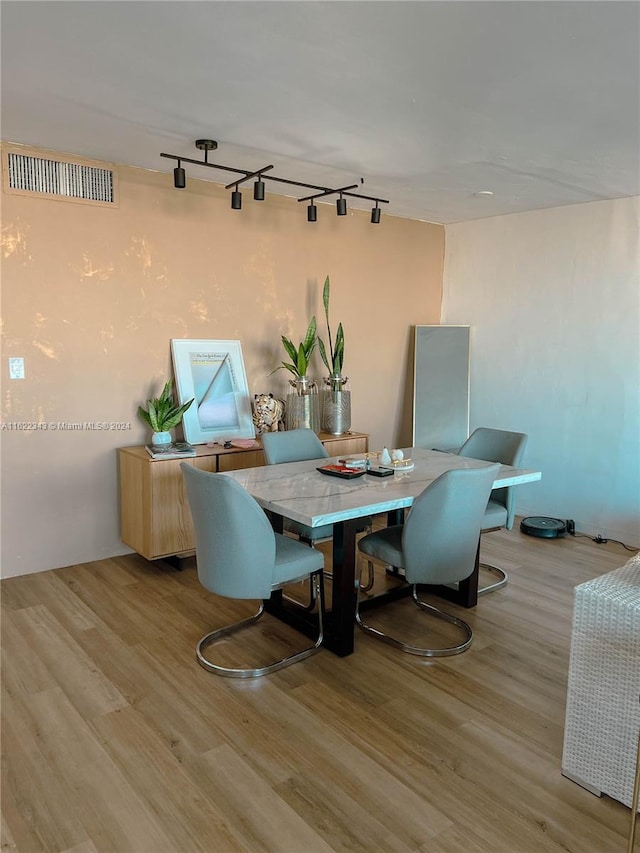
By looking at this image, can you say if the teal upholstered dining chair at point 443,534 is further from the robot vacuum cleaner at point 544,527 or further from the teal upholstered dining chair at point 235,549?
the robot vacuum cleaner at point 544,527

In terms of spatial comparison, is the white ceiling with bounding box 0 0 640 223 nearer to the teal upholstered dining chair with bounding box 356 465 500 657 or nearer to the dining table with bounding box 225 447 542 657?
the teal upholstered dining chair with bounding box 356 465 500 657

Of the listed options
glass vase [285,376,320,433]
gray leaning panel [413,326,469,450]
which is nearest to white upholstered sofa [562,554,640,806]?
glass vase [285,376,320,433]

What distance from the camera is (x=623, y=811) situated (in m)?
2.00

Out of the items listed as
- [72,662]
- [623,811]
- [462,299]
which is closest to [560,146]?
[462,299]

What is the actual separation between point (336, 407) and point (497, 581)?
5.73 feet

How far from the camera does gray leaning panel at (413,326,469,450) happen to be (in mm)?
5691

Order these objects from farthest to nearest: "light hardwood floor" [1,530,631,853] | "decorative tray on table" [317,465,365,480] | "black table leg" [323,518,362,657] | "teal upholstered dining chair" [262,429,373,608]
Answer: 1. "teal upholstered dining chair" [262,429,373,608]
2. "decorative tray on table" [317,465,365,480]
3. "black table leg" [323,518,362,657]
4. "light hardwood floor" [1,530,631,853]

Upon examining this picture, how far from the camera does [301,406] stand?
4695mm

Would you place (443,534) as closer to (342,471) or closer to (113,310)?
(342,471)

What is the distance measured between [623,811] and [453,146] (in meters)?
3.10

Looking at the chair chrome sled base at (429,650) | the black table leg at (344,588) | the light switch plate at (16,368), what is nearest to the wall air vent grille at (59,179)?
the light switch plate at (16,368)

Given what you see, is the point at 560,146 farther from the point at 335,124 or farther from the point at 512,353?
the point at 512,353

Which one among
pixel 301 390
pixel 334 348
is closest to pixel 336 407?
pixel 301 390

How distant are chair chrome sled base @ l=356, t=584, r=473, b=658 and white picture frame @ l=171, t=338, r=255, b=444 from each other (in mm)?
1671
